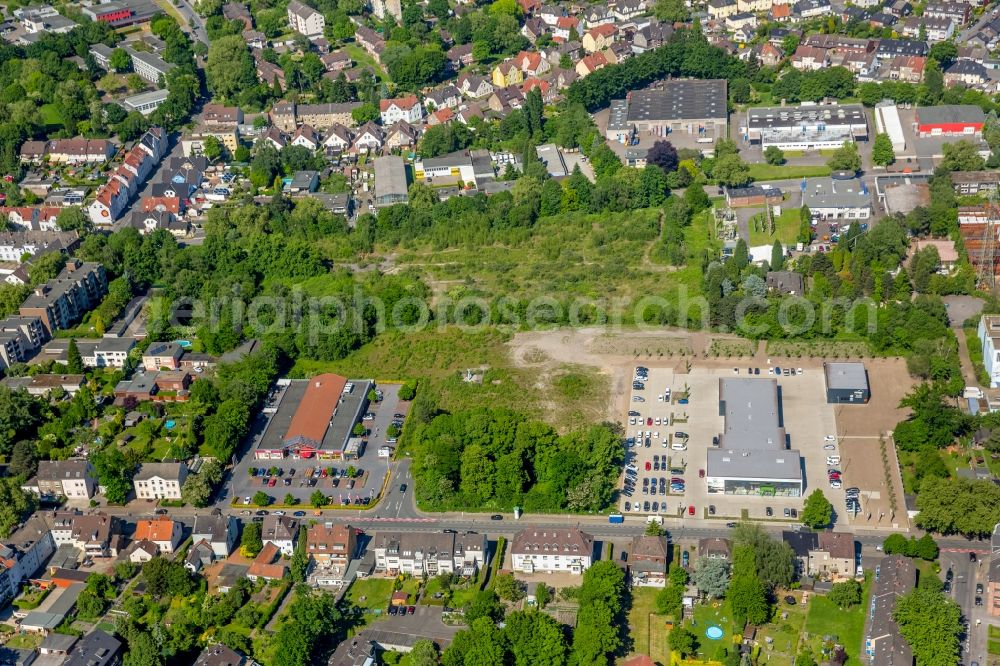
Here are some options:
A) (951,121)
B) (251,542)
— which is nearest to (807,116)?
(951,121)

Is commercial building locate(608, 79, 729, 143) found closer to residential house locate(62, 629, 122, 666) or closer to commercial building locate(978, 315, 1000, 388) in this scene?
commercial building locate(978, 315, 1000, 388)

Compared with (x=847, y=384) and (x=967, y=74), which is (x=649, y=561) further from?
(x=967, y=74)

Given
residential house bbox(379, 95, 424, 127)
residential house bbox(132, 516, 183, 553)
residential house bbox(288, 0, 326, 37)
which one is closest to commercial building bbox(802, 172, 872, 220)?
residential house bbox(379, 95, 424, 127)

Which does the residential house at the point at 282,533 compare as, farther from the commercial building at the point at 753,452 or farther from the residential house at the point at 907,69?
the residential house at the point at 907,69

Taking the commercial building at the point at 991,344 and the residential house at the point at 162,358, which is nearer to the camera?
the commercial building at the point at 991,344

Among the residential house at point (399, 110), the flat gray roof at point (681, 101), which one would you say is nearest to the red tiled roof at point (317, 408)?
the residential house at point (399, 110)

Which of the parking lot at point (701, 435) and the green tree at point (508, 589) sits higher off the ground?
the green tree at point (508, 589)

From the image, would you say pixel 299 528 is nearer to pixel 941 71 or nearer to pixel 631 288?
pixel 631 288
